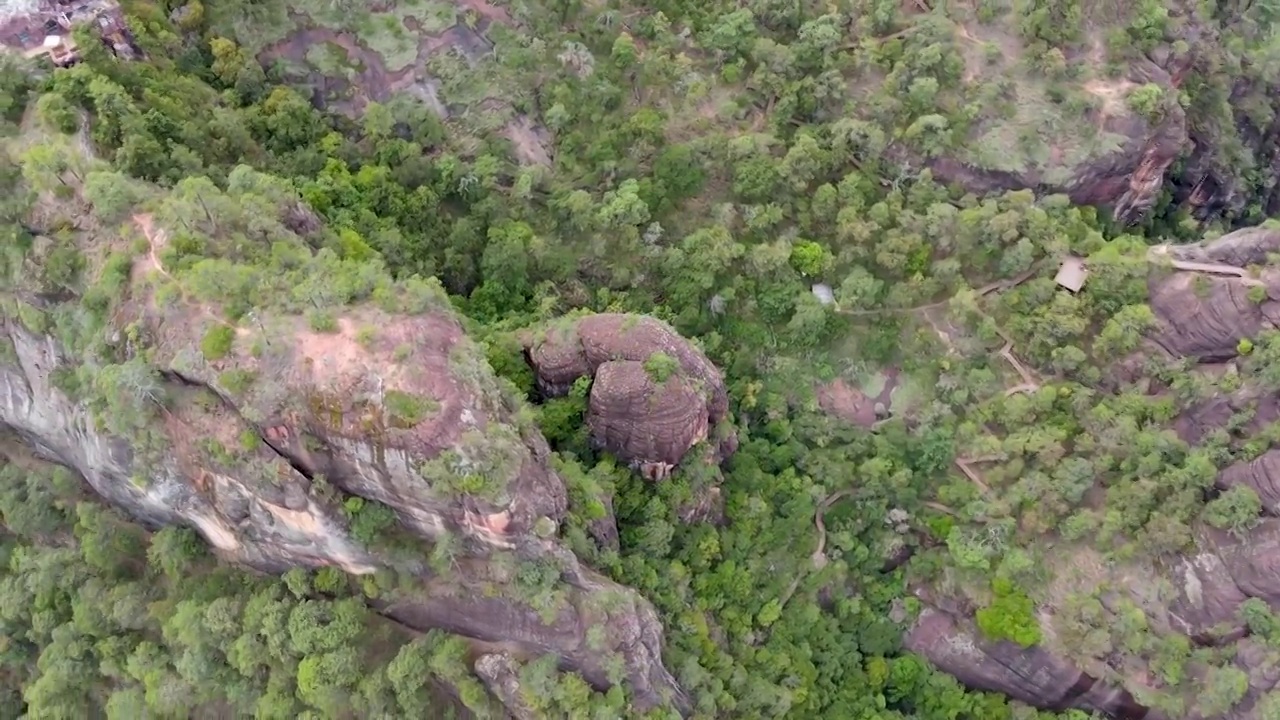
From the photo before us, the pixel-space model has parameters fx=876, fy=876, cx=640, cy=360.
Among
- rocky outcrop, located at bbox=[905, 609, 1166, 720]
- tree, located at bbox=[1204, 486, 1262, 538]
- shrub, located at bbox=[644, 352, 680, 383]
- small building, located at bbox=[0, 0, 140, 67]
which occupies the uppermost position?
small building, located at bbox=[0, 0, 140, 67]

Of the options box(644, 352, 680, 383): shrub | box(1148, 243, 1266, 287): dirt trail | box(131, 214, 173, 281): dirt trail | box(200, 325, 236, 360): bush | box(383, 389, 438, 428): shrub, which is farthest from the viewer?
box(1148, 243, 1266, 287): dirt trail

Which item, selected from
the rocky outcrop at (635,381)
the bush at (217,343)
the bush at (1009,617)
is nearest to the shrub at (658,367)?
the rocky outcrop at (635,381)

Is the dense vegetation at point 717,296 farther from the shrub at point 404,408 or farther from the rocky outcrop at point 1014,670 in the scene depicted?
the shrub at point 404,408

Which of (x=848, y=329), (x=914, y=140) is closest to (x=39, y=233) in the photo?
(x=848, y=329)

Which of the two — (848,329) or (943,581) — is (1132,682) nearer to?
(943,581)

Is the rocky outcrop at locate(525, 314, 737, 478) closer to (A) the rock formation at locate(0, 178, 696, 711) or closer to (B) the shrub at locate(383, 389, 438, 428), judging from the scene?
(A) the rock formation at locate(0, 178, 696, 711)

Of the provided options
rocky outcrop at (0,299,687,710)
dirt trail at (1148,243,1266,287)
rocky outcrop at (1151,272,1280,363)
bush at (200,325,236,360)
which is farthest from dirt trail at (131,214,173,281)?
dirt trail at (1148,243,1266,287)

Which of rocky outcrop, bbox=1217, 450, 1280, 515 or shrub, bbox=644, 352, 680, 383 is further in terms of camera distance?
rocky outcrop, bbox=1217, 450, 1280, 515

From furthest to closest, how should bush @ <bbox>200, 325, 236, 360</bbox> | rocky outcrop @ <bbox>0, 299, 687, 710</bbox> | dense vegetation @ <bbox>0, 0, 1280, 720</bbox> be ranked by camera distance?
dense vegetation @ <bbox>0, 0, 1280, 720</bbox>
bush @ <bbox>200, 325, 236, 360</bbox>
rocky outcrop @ <bbox>0, 299, 687, 710</bbox>

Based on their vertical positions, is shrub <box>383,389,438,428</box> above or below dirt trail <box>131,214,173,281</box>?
below
